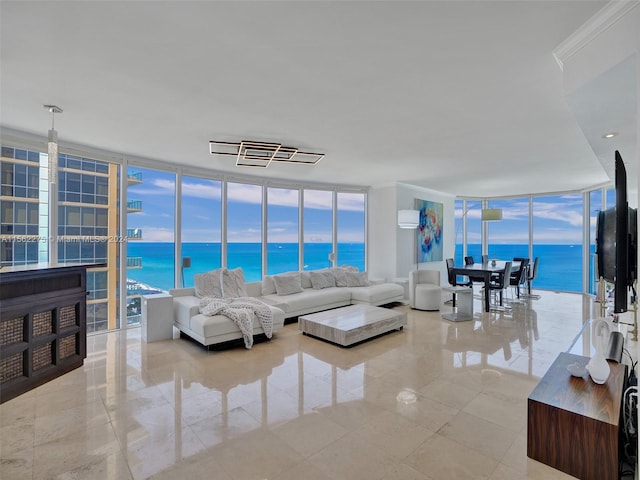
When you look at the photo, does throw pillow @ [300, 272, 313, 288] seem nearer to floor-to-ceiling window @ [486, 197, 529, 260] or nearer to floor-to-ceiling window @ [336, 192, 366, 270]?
floor-to-ceiling window @ [336, 192, 366, 270]

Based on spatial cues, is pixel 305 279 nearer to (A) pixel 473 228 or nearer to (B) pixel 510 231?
(A) pixel 473 228

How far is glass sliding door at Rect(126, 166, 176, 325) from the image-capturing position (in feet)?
17.3

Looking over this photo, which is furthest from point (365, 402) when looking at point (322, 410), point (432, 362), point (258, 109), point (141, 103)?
point (141, 103)

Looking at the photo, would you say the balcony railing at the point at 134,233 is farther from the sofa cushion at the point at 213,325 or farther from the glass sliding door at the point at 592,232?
the glass sliding door at the point at 592,232

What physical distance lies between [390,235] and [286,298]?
3.36 meters

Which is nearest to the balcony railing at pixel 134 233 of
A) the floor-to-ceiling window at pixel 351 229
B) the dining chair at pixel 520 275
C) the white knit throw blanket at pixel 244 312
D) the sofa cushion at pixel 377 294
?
the white knit throw blanket at pixel 244 312

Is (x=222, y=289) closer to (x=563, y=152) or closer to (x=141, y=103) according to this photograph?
(x=141, y=103)

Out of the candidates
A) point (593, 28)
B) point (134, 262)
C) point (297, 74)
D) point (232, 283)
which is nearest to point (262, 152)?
point (297, 74)

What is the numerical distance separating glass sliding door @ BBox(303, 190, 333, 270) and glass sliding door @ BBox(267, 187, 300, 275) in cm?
26

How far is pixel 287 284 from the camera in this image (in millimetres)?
6043

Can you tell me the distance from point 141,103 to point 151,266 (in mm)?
3165

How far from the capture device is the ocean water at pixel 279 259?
5.54 metres

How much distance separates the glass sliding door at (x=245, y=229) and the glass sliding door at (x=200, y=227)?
0.72 ft

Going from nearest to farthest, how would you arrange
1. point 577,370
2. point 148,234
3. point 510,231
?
point 577,370 → point 148,234 → point 510,231
